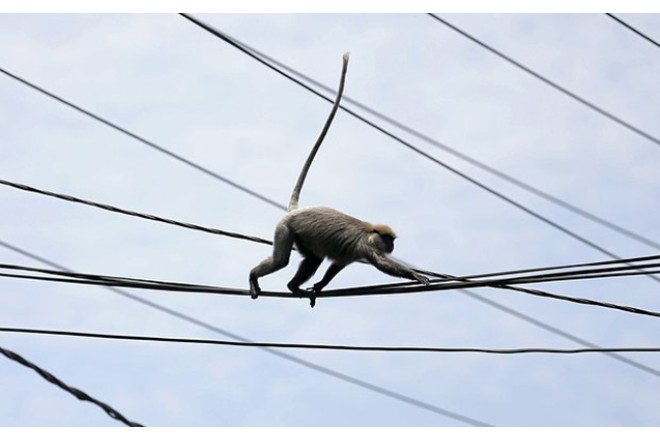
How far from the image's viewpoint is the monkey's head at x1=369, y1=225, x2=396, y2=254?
1043 cm

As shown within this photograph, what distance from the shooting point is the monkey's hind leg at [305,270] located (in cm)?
1043

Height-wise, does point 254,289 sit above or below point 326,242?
below

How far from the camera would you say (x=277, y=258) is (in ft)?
33.2

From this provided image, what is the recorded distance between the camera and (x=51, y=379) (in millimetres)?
6480

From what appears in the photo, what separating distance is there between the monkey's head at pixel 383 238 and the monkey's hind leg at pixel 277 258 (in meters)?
0.77

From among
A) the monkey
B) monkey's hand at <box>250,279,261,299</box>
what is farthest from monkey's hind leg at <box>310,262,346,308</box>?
monkey's hand at <box>250,279,261,299</box>

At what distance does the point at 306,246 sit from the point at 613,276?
3107mm

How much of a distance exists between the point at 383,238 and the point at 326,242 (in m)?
0.53

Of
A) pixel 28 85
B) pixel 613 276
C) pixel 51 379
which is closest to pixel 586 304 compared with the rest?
pixel 613 276

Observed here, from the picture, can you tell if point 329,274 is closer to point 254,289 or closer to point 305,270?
point 305,270

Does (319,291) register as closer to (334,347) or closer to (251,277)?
(251,277)

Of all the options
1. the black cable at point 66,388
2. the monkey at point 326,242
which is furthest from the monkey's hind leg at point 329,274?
the black cable at point 66,388

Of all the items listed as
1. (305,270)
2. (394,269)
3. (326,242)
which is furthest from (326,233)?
(394,269)

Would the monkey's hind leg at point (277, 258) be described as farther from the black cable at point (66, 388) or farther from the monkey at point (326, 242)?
the black cable at point (66, 388)
